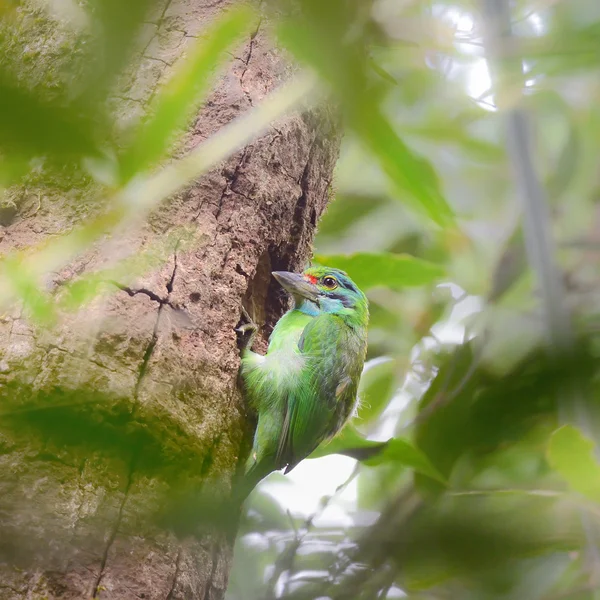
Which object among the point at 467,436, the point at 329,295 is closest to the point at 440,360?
the point at 467,436

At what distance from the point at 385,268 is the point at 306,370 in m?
0.57

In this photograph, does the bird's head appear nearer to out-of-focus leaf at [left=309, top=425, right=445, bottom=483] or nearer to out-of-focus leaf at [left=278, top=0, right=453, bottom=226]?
out-of-focus leaf at [left=309, top=425, right=445, bottom=483]

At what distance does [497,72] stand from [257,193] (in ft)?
4.05

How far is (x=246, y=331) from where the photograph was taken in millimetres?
2723

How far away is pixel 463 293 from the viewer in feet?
10.4

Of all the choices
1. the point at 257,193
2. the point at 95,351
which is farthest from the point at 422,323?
the point at 95,351

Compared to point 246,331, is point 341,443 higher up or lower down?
lower down

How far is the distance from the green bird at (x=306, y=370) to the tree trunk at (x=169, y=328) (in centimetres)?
11

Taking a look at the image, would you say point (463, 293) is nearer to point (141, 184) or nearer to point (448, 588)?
point (141, 184)

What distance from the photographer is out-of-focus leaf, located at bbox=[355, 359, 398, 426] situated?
3.21 meters

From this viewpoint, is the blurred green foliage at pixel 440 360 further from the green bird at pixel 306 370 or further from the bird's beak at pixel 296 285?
the bird's beak at pixel 296 285

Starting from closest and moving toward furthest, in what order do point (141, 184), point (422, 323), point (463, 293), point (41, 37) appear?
point (141, 184) → point (41, 37) → point (463, 293) → point (422, 323)

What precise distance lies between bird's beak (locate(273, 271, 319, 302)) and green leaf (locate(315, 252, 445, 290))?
133 mm

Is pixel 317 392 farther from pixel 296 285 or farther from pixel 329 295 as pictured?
pixel 329 295
